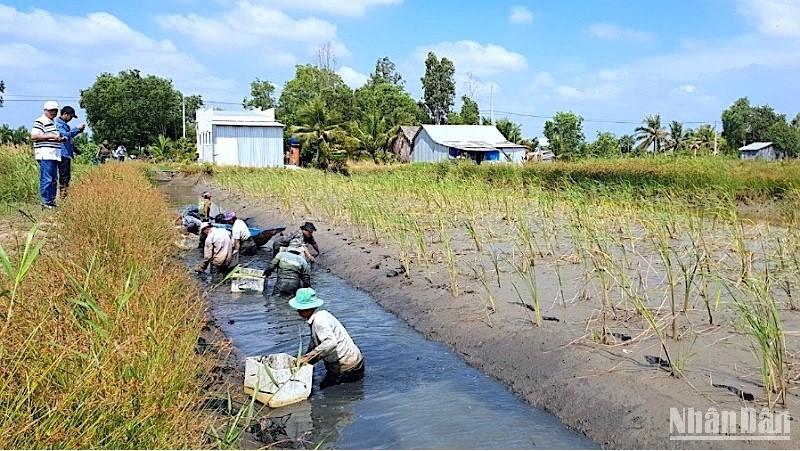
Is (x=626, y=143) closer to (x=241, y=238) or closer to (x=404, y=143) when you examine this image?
(x=404, y=143)

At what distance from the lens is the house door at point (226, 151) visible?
3709 centimetres

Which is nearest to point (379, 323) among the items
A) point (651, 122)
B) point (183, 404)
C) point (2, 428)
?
point (183, 404)

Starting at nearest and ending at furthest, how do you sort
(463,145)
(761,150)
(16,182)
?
1. (16,182)
2. (463,145)
3. (761,150)

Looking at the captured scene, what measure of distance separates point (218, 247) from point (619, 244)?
591 centimetres

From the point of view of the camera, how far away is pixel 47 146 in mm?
9539

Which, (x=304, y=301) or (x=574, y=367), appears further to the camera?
(x=304, y=301)

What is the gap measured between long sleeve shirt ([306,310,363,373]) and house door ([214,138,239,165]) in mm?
32956

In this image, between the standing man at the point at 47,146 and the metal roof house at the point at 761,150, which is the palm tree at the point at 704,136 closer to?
the metal roof house at the point at 761,150

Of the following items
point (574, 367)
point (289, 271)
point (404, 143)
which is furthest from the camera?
point (404, 143)

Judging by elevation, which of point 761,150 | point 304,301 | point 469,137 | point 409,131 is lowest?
point 304,301

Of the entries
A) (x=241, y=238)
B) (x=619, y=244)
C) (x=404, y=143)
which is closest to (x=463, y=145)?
(x=404, y=143)

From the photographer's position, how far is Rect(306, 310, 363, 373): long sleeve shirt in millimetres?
5551

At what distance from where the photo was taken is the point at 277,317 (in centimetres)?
825

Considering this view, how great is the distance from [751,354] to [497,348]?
2.13 m
